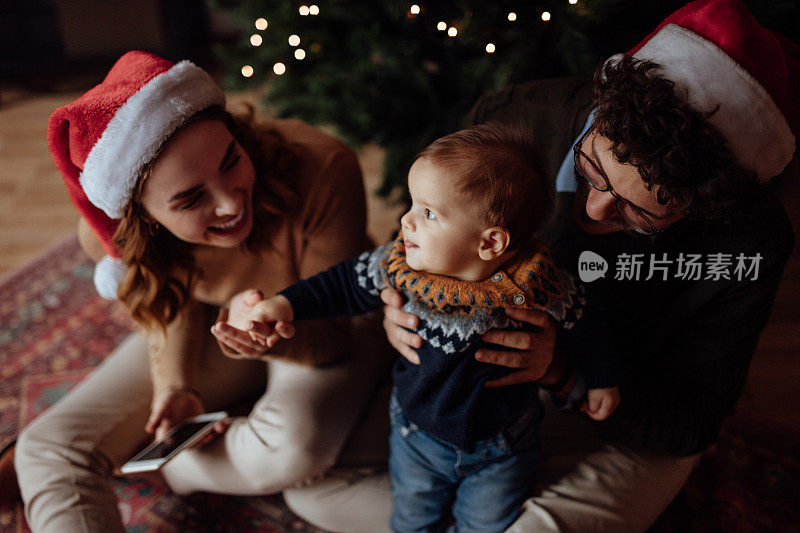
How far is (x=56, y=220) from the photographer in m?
1.96

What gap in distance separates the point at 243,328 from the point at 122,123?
323 mm

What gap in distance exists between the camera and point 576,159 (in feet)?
2.58

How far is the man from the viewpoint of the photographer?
26.3 inches

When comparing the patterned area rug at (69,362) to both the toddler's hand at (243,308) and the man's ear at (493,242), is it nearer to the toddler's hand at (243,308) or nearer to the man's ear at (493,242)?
the toddler's hand at (243,308)

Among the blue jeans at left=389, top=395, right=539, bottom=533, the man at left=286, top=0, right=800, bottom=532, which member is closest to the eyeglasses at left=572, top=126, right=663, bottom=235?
the man at left=286, top=0, right=800, bottom=532

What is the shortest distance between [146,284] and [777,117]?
3.11ft

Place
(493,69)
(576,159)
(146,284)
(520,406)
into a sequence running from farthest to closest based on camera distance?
(493,69) → (146,284) → (520,406) → (576,159)

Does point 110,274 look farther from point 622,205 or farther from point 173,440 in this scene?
point 622,205

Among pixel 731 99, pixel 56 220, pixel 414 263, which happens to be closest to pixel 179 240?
pixel 414 263

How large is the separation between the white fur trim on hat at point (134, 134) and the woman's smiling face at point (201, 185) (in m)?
0.03

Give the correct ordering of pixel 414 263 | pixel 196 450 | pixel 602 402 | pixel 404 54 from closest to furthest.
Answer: pixel 414 263 → pixel 602 402 → pixel 196 450 → pixel 404 54

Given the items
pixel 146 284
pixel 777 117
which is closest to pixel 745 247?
pixel 777 117

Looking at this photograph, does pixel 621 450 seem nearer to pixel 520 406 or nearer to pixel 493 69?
pixel 520 406

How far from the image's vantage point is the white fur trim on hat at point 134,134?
0.79 m
